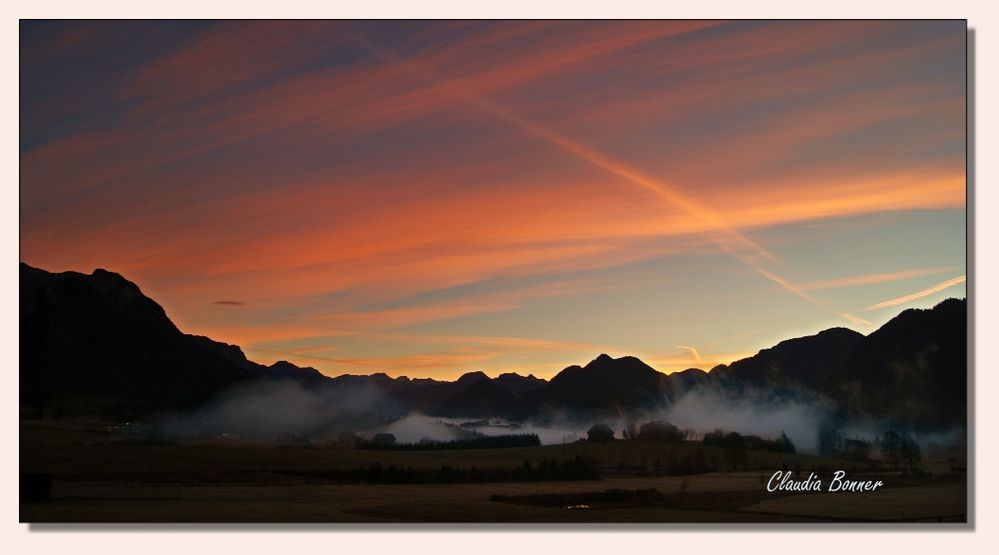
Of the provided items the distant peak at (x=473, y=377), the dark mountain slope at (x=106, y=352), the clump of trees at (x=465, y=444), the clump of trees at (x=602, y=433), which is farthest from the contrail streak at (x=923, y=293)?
the dark mountain slope at (x=106, y=352)

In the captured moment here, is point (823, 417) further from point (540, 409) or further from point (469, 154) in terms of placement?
point (469, 154)

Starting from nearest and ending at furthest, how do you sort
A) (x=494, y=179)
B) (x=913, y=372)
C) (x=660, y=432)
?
(x=913, y=372), (x=660, y=432), (x=494, y=179)

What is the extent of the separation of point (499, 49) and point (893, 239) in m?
3.85

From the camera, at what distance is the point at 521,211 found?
967cm

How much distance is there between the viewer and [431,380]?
31.0 ft

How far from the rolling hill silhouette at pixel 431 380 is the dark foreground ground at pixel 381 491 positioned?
1.31ft

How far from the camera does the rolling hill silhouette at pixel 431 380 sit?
931 centimetres

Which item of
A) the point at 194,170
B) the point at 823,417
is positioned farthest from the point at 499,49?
the point at 823,417

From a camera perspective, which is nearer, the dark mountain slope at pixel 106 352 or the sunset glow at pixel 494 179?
the dark mountain slope at pixel 106 352

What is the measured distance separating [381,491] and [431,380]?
1055mm

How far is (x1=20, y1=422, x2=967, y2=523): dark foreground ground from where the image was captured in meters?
9.31

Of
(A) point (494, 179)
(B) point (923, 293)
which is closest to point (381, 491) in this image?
(A) point (494, 179)

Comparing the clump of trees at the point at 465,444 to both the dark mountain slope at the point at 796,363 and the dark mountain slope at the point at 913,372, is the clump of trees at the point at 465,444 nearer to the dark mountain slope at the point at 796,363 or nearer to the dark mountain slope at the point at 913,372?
the dark mountain slope at the point at 796,363

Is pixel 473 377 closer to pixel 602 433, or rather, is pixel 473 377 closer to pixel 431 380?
pixel 431 380
